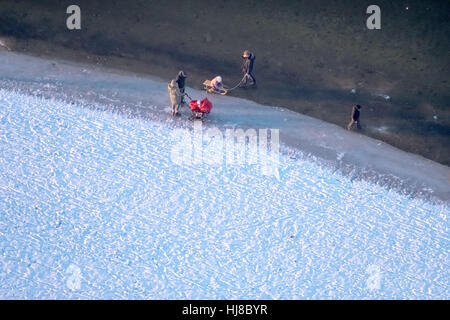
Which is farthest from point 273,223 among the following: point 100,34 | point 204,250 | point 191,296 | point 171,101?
point 100,34

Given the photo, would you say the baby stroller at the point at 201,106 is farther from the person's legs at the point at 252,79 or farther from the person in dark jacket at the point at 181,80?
the person's legs at the point at 252,79

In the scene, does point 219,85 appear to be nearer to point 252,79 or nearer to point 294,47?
point 252,79

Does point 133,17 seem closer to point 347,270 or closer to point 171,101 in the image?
point 171,101

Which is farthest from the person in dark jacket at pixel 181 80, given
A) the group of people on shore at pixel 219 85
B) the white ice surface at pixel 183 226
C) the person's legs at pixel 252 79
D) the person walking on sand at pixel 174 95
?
the person's legs at pixel 252 79

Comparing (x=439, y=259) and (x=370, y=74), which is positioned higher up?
(x=370, y=74)

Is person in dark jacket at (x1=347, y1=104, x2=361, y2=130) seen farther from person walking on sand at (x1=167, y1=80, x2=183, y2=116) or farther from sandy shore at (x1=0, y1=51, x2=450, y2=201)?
person walking on sand at (x1=167, y1=80, x2=183, y2=116)
